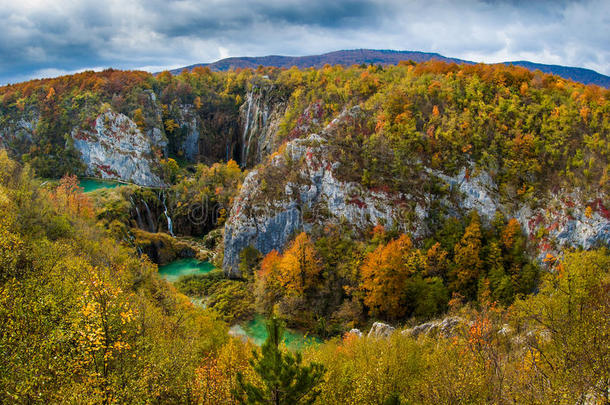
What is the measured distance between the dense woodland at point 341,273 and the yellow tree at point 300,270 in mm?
236

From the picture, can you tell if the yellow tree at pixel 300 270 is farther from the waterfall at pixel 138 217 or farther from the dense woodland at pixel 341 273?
the waterfall at pixel 138 217

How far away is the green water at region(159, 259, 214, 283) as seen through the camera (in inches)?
1930

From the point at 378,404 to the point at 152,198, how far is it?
194ft

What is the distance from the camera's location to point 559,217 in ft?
115

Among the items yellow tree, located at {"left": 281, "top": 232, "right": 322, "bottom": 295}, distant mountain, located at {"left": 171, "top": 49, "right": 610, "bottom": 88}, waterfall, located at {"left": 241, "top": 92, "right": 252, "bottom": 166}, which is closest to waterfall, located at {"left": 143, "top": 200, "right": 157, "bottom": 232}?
waterfall, located at {"left": 241, "top": 92, "right": 252, "bottom": 166}

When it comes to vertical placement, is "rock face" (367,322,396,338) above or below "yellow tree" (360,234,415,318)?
below

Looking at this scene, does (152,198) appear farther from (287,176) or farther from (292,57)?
(292,57)

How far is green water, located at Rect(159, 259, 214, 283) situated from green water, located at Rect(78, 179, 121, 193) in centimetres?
2712

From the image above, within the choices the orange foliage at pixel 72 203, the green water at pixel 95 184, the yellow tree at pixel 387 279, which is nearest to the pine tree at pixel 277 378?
the yellow tree at pixel 387 279

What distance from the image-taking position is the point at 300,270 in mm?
37938

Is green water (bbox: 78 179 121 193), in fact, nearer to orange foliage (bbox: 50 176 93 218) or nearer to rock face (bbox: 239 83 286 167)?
orange foliage (bbox: 50 176 93 218)

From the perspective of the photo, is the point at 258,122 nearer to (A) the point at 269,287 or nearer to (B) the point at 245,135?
(B) the point at 245,135

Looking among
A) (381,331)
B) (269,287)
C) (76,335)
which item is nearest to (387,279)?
(381,331)

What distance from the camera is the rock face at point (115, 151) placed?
71188 millimetres
